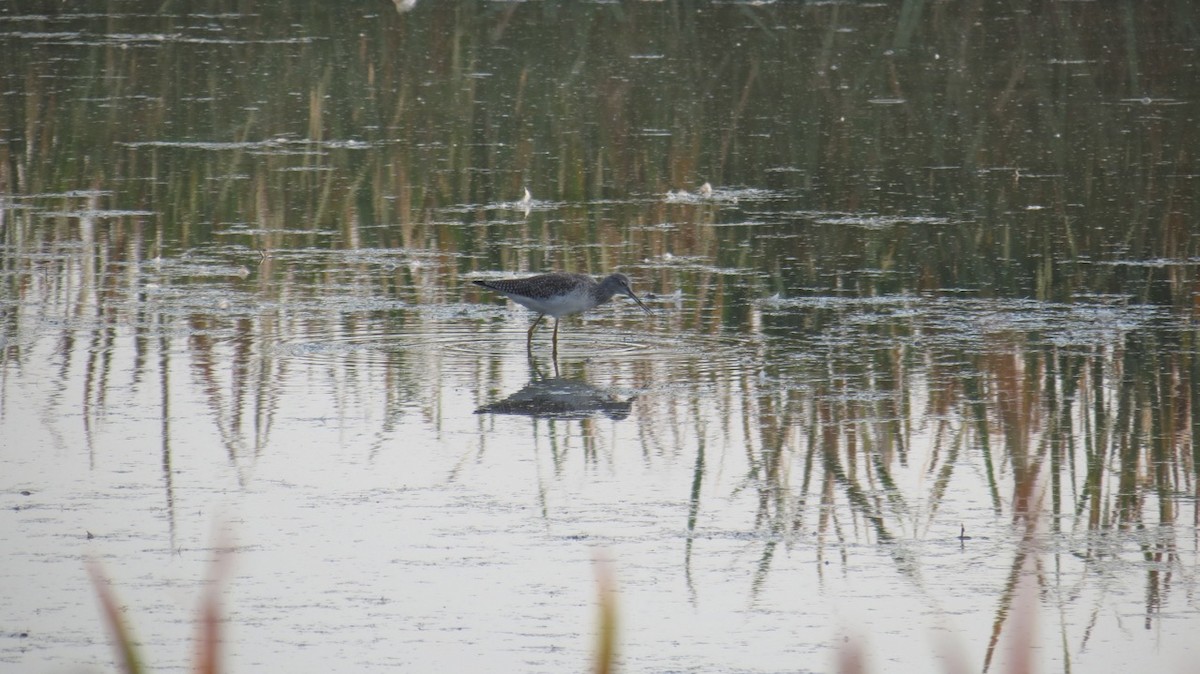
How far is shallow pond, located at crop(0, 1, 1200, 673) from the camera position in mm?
5297

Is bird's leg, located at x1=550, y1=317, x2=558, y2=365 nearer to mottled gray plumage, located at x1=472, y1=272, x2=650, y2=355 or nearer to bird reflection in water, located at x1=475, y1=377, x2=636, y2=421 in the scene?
mottled gray plumage, located at x1=472, y1=272, x2=650, y2=355

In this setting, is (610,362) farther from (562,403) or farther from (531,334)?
(562,403)

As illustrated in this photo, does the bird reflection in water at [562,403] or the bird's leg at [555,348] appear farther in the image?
the bird's leg at [555,348]

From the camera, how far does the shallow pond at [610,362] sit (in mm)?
5297

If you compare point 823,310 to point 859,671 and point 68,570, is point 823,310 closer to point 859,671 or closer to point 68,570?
point 68,570

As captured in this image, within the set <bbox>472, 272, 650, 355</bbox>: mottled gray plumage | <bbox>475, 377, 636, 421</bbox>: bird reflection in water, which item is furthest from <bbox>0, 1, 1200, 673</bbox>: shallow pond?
<bbox>472, 272, 650, 355</bbox>: mottled gray plumage

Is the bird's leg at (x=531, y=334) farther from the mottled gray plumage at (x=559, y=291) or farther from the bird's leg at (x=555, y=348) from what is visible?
the bird's leg at (x=555, y=348)

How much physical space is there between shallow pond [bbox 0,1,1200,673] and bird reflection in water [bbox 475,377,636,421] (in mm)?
35

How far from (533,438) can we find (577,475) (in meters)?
0.53

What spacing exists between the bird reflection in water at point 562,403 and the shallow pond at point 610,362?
3cm

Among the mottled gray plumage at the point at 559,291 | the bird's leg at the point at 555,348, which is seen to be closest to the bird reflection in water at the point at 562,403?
the bird's leg at the point at 555,348

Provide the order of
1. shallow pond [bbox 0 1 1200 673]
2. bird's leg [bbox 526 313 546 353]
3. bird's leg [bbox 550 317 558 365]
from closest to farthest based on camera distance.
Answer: shallow pond [bbox 0 1 1200 673], bird's leg [bbox 550 317 558 365], bird's leg [bbox 526 313 546 353]

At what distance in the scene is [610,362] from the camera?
830 cm

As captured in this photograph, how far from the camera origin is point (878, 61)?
1598cm
